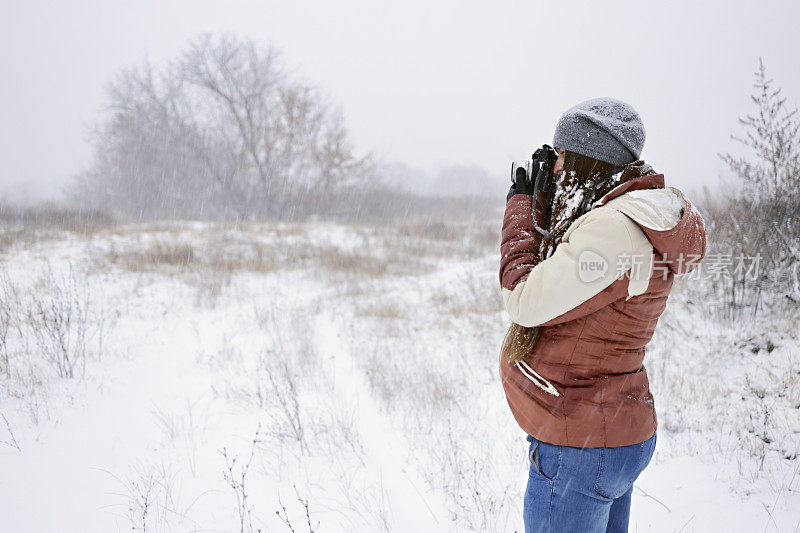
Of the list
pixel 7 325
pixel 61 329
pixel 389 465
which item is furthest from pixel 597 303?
pixel 61 329

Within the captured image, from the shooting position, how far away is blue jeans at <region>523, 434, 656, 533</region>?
1.25 meters

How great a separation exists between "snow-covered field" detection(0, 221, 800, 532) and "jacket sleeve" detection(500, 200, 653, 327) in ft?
5.94

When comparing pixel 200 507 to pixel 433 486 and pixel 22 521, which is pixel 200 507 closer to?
pixel 22 521

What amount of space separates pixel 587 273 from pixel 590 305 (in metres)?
0.12

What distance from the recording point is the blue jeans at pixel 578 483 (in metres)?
1.25

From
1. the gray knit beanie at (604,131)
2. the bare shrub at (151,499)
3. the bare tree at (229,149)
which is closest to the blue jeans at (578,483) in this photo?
the gray knit beanie at (604,131)

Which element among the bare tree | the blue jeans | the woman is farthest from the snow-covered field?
the bare tree

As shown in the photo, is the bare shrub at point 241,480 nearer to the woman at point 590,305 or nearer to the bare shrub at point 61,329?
the woman at point 590,305

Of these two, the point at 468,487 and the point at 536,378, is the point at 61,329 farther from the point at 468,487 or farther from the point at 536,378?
the point at 536,378

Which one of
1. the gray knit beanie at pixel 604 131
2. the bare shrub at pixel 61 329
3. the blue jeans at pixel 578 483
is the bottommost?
the bare shrub at pixel 61 329

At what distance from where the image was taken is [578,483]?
1241 millimetres

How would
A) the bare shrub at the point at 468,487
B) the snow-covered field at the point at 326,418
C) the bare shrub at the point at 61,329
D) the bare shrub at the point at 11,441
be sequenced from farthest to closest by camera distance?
1. the bare shrub at the point at 61,329
2. the bare shrub at the point at 11,441
3. the snow-covered field at the point at 326,418
4. the bare shrub at the point at 468,487

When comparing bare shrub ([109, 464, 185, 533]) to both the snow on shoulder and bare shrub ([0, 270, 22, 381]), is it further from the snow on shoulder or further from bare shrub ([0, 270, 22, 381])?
the snow on shoulder

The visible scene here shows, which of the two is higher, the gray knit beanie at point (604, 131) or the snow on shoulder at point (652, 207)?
the gray knit beanie at point (604, 131)
